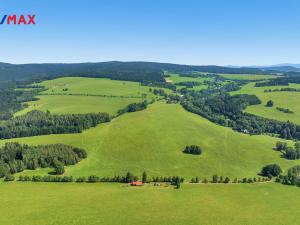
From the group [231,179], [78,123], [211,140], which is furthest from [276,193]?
[78,123]

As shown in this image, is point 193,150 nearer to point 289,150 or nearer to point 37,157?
point 289,150

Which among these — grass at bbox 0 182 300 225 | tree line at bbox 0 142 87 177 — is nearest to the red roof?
grass at bbox 0 182 300 225

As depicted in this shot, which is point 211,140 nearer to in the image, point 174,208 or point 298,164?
point 298,164

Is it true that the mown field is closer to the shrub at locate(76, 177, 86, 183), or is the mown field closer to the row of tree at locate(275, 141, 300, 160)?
the shrub at locate(76, 177, 86, 183)

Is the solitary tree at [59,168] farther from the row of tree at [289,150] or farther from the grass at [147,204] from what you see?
the row of tree at [289,150]

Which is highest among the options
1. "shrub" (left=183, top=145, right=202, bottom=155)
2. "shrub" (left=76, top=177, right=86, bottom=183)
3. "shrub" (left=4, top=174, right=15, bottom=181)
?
"shrub" (left=183, top=145, right=202, bottom=155)

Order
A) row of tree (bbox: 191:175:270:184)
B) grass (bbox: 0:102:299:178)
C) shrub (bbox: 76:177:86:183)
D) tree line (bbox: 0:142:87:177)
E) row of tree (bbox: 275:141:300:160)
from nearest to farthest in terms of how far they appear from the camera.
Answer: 1. shrub (bbox: 76:177:86:183)
2. row of tree (bbox: 191:175:270:184)
3. tree line (bbox: 0:142:87:177)
4. grass (bbox: 0:102:299:178)
5. row of tree (bbox: 275:141:300:160)

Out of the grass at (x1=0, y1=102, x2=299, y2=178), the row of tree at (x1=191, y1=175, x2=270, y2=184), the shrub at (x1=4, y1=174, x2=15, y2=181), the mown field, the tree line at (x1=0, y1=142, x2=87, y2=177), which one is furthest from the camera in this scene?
the grass at (x1=0, y1=102, x2=299, y2=178)
